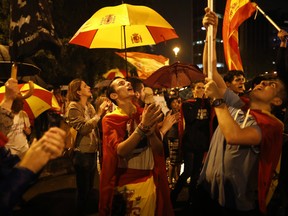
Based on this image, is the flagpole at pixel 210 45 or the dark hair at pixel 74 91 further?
the dark hair at pixel 74 91

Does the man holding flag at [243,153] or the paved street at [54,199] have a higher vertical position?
the man holding flag at [243,153]

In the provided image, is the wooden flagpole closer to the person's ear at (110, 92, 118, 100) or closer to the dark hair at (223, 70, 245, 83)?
the person's ear at (110, 92, 118, 100)

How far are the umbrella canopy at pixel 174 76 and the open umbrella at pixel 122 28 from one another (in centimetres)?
84

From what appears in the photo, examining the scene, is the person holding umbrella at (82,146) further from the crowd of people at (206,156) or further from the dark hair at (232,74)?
the dark hair at (232,74)

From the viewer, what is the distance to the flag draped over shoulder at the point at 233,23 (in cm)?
490

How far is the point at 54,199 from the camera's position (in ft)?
21.2

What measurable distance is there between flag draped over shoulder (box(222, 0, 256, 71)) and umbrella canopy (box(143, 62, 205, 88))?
126cm

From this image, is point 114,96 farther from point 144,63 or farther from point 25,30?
point 144,63

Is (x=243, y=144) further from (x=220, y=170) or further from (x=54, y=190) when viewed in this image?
(x=54, y=190)

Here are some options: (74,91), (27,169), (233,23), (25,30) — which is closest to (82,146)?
(74,91)

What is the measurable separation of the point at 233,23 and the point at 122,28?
184cm

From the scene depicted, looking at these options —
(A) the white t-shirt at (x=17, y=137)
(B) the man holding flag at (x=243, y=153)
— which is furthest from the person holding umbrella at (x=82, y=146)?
(B) the man holding flag at (x=243, y=153)

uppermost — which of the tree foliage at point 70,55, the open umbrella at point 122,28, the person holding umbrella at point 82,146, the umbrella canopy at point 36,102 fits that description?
the tree foliage at point 70,55

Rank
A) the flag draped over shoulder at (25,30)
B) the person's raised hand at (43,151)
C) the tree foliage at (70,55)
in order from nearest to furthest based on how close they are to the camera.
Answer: the person's raised hand at (43,151)
the flag draped over shoulder at (25,30)
the tree foliage at (70,55)
